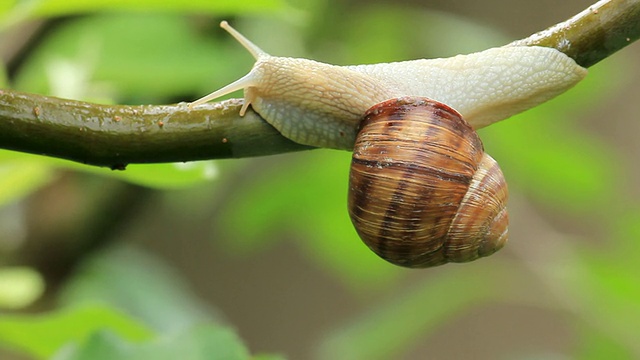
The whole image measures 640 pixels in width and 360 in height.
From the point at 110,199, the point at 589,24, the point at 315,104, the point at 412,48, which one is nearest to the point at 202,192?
the point at 110,199

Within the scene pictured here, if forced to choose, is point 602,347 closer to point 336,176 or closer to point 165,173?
point 336,176

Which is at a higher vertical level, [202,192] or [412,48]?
[412,48]

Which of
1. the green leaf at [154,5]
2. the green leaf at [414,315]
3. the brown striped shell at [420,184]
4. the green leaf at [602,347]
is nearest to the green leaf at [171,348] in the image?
the brown striped shell at [420,184]

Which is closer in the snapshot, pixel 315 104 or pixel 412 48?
pixel 315 104

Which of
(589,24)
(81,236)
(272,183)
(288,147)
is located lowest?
(81,236)

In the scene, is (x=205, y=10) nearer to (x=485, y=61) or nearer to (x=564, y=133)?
(x=485, y=61)

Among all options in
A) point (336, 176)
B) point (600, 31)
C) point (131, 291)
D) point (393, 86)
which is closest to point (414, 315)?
point (336, 176)

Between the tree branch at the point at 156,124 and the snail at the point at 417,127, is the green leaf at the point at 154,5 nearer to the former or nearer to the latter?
the snail at the point at 417,127
